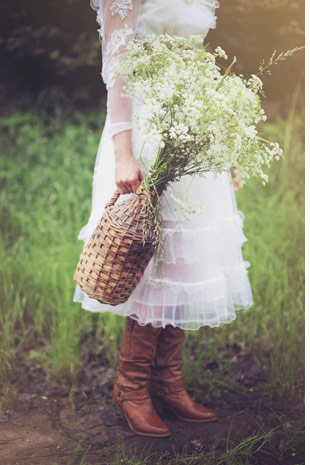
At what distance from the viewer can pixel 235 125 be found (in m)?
1.60

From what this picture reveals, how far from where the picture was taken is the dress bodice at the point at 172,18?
5.79 feet

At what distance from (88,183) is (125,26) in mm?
1985

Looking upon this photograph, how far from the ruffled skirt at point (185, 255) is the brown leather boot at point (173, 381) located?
7.0 inches

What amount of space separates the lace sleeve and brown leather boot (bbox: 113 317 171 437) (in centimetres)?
78

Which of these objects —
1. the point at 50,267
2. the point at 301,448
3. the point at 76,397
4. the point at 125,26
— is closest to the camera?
the point at 125,26

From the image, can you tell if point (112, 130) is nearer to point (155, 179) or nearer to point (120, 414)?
point (155, 179)

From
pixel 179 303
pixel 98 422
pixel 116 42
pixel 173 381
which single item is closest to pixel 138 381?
pixel 173 381

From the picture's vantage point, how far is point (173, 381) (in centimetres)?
213

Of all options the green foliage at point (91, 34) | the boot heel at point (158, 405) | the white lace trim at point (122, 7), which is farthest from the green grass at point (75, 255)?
the white lace trim at point (122, 7)

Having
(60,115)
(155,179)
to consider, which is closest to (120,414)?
(155,179)

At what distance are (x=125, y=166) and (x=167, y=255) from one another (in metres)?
0.36

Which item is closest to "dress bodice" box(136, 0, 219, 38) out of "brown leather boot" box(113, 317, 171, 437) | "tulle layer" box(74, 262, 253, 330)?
"tulle layer" box(74, 262, 253, 330)

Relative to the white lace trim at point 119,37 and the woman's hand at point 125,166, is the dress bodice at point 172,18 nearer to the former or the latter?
the white lace trim at point 119,37

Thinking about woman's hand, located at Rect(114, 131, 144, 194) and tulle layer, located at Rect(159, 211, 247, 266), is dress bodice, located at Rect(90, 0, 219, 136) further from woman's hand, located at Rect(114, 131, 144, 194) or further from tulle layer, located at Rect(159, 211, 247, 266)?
tulle layer, located at Rect(159, 211, 247, 266)
